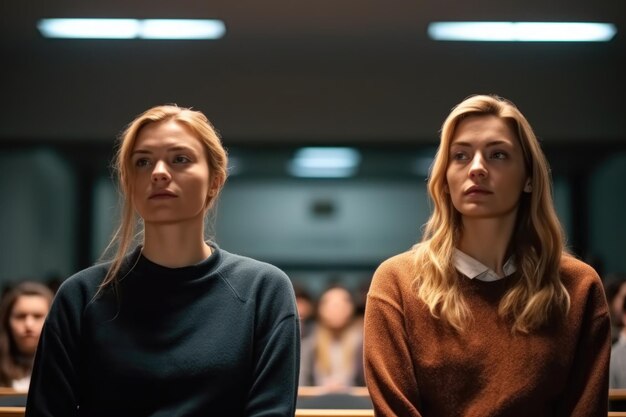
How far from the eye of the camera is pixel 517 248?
6.57 ft

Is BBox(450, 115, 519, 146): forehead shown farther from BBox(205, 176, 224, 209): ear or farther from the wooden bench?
the wooden bench

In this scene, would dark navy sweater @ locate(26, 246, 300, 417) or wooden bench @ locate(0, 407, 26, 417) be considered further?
wooden bench @ locate(0, 407, 26, 417)

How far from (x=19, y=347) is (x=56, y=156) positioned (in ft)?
11.4

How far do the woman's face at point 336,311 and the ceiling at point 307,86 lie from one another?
1.98m

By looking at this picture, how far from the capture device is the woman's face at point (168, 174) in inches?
75.1

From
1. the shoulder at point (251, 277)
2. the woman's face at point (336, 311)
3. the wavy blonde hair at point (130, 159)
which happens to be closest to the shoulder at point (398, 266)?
the shoulder at point (251, 277)

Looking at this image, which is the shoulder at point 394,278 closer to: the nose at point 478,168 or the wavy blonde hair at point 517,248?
the wavy blonde hair at point 517,248

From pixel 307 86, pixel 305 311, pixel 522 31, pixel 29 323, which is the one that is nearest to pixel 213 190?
pixel 29 323

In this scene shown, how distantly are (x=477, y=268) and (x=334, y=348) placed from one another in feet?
8.29

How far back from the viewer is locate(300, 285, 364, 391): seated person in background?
13.9 ft

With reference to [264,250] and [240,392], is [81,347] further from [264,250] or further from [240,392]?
[264,250]

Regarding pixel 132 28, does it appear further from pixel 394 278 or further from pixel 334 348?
pixel 394 278

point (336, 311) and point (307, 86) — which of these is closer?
point (336, 311)

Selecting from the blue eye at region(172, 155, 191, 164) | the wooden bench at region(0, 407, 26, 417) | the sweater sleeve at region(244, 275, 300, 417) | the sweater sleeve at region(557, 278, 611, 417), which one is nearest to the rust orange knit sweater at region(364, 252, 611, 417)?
the sweater sleeve at region(557, 278, 611, 417)
